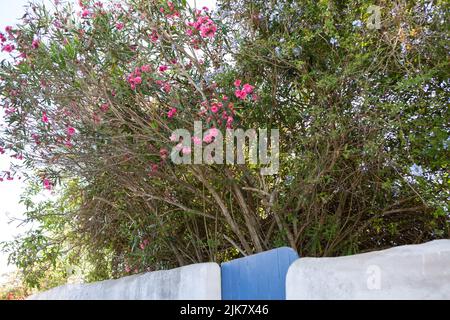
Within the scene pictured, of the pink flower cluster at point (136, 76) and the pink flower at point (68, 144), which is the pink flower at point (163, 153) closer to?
the pink flower cluster at point (136, 76)

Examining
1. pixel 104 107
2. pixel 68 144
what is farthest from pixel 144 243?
pixel 104 107

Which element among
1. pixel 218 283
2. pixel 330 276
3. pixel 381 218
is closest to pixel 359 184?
pixel 381 218

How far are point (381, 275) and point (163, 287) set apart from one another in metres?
1.93

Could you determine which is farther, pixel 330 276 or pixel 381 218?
pixel 381 218

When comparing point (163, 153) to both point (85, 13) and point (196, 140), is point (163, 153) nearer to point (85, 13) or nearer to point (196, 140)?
point (196, 140)

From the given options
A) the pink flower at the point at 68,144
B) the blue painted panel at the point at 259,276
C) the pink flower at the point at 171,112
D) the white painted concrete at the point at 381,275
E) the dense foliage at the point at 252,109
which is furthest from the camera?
the pink flower at the point at 68,144

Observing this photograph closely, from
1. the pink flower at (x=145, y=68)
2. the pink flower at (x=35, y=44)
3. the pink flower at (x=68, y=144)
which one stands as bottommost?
the pink flower at (x=68, y=144)

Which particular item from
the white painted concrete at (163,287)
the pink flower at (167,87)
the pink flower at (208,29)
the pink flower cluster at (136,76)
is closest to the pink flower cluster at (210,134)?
the pink flower at (167,87)

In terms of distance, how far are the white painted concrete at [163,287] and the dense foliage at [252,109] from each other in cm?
96

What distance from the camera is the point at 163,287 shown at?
402 centimetres

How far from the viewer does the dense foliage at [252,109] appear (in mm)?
4406
